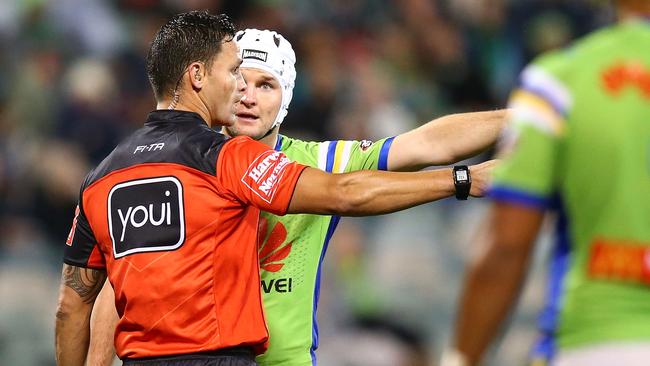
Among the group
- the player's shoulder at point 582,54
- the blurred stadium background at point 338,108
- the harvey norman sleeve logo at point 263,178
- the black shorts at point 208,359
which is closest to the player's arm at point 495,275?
the player's shoulder at point 582,54

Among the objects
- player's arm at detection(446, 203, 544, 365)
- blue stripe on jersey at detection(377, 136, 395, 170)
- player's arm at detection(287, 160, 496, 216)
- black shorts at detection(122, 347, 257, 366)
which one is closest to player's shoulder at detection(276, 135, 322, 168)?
blue stripe on jersey at detection(377, 136, 395, 170)

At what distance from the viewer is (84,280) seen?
16.4 feet

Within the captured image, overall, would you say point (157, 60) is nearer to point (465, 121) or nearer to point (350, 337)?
point (465, 121)

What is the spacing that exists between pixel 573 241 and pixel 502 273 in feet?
0.74

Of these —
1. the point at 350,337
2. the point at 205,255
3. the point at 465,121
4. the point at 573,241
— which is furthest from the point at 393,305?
the point at 573,241

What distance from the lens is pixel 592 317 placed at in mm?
2965

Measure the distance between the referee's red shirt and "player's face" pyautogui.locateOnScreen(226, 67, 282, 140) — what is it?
86cm

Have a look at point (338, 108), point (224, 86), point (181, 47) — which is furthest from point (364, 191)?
point (338, 108)

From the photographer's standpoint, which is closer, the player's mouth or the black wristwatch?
the black wristwatch

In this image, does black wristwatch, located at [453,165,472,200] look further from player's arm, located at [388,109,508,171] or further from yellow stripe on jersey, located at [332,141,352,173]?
yellow stripe on jersey, located at [332,141,352,173]

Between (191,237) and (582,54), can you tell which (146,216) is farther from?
(582,54)

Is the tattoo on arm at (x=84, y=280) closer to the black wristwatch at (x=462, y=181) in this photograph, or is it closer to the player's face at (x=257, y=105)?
the player's face at (x=257, y=105)

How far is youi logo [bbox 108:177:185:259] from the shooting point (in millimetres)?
4453

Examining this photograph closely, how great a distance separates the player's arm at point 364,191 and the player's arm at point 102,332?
4.39 ft
